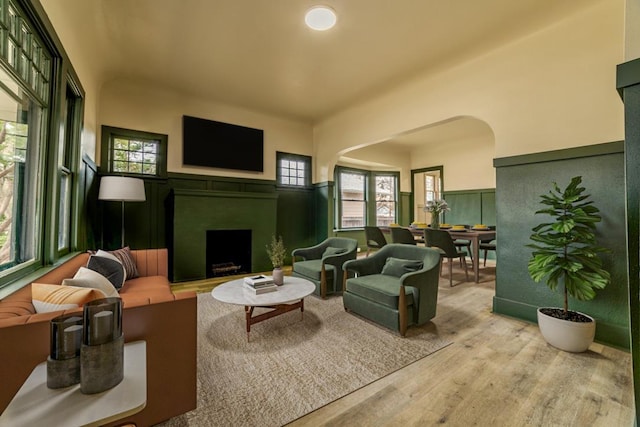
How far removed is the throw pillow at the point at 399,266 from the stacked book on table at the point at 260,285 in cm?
129

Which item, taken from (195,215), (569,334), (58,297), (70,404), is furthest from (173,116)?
(569,334)

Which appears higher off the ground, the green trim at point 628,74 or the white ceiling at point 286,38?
the white ceiling at point 286,38

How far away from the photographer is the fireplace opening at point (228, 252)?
15.6 feet

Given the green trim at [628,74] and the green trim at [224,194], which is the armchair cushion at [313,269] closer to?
the green trim at [224,194]

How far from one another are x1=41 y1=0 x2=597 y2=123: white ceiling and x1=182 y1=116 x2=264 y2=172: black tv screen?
0.71 meters

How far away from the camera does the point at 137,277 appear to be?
3.00 metres

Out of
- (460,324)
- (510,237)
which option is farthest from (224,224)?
(510,237)

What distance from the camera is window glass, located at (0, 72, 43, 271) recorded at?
1.58 m

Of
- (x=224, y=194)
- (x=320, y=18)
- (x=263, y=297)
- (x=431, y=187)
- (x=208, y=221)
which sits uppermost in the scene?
(x=320, y=18)

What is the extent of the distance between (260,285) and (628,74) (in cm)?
286

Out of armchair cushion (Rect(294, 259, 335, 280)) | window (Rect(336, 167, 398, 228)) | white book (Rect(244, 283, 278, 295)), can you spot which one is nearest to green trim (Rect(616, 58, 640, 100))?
white book (Rect(244, 283, 278, 295))

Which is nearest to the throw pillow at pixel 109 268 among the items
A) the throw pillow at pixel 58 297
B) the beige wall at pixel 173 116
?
the throw pillow at pixel 58 297

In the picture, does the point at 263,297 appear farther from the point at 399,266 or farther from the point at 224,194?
the point at 224,194

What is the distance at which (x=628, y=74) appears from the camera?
54.4 inches
